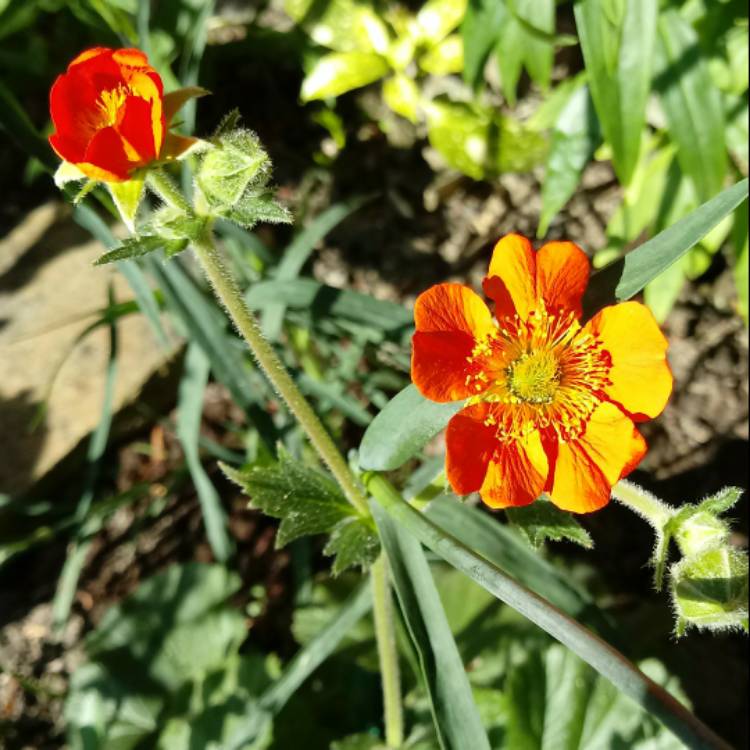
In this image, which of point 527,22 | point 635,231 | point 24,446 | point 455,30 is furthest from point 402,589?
point 455,30

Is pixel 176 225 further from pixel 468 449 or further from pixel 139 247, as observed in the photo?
pixel 468 449

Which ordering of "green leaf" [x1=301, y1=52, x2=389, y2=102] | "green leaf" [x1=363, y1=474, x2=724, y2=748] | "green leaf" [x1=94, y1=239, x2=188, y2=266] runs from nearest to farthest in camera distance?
"green leaf" [x1=363, y1=474, x2=724, y2=748] < "green leaf" [x1=94, y1=239, x2=188, y2=266] < "green leaf" [x1=301, y1=52, x2=389, y2=102]

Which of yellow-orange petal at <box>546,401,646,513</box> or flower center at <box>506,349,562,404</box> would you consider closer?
yellow-orange petal at <box>546,401,646,513</box>

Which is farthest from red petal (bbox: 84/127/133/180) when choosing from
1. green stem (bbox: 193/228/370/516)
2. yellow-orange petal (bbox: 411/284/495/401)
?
yellow-orange petal (bbox: 411/284/495/401)

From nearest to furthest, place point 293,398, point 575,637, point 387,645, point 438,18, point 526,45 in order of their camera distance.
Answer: point 575,637 < point 293,398 < point 387,645 < point 526,45 < point 438,18

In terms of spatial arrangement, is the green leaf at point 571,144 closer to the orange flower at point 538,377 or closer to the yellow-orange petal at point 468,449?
the orange flower at point 538,377

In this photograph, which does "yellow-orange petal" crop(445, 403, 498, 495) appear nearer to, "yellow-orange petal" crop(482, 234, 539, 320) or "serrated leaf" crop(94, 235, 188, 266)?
"yellow-orange petal" crop(482, 234, 539, 320)

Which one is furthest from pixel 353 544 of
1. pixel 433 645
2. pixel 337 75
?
pixel 337 75
